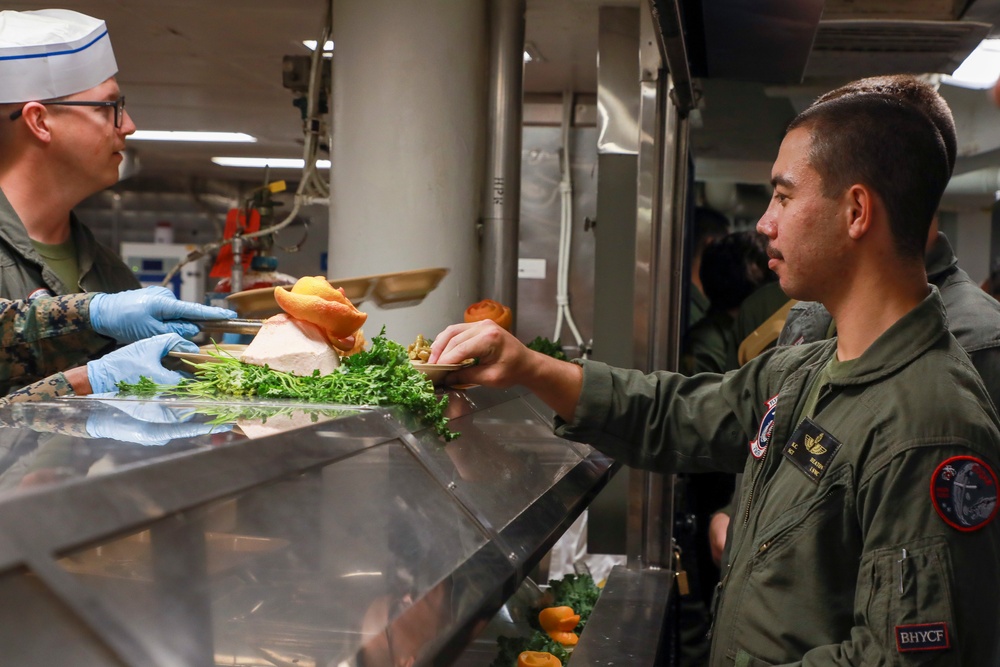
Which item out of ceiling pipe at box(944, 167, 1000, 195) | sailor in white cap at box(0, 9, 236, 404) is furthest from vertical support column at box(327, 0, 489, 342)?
ceiling pipe at box(944, 167, 1000, 195)

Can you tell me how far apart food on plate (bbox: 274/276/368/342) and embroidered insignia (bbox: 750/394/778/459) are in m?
0.78

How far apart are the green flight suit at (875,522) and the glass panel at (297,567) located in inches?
19.0

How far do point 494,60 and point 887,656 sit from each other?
268 cm

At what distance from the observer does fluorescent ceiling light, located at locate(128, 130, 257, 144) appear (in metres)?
8.16

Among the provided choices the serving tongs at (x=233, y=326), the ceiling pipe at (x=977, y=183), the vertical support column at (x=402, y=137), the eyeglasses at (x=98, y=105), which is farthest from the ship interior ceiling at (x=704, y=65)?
the eyeglasses at (x=98, y=105)

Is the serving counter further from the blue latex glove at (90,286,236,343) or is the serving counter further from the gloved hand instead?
the blue latex glove at (90,286,236,343)

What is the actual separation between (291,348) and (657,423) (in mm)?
846

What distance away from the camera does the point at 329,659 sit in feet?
3.48

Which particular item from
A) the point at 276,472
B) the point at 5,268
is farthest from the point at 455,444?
the point at 5,268

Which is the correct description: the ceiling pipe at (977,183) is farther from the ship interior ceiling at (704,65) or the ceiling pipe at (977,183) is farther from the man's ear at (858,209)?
the man's ear at (858,209)

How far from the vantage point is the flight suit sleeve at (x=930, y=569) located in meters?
1.27

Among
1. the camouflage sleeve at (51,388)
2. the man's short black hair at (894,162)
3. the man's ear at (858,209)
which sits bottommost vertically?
the camouflage sleeve at (51,388)

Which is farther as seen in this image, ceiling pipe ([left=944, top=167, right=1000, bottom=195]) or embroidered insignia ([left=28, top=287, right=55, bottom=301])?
ceiling pipe ([left=944, top=167, right=1000, bottom=195])

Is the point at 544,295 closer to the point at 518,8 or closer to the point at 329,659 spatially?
the point at 518,8
